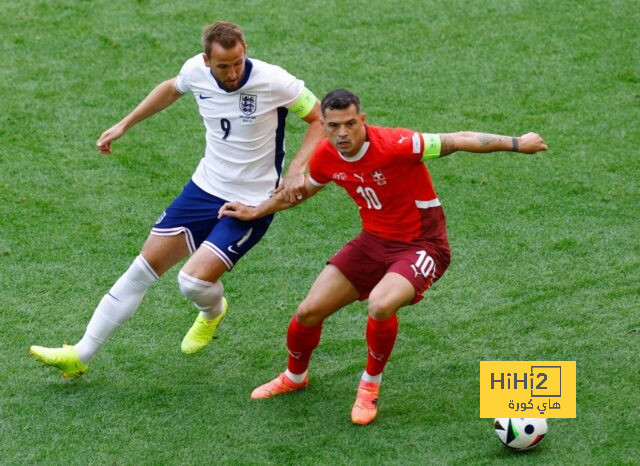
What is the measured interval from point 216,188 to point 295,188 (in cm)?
67

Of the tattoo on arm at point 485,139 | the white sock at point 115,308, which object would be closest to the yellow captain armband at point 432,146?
the tattoo on arm at point 485,139

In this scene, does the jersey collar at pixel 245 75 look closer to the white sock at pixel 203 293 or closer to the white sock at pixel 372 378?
the white sock at pixel 203 293

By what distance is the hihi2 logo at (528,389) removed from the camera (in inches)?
251

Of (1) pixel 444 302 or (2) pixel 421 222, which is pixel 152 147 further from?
(2) pixel 421 222

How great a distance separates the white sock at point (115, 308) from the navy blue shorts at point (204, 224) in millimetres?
265

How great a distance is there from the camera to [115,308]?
714 cm

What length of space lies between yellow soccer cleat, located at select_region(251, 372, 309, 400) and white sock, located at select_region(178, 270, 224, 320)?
0.66 meters

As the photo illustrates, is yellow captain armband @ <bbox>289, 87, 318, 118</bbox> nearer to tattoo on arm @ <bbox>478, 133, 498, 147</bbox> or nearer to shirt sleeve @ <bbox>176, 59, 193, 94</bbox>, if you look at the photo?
shirt sleeve @ <bbox>176, 59, 193, 94</bbox>

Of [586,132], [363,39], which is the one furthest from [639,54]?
[363,39]

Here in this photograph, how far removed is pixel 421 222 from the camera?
266 inches

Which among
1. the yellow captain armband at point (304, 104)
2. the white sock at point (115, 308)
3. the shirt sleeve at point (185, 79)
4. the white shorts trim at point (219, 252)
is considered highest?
the shirt sleeve at point (185, 79)

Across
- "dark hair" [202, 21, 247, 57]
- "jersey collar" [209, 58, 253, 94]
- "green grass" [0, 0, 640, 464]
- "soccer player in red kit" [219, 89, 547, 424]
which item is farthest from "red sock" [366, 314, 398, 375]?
"dark hair" [202, 21, 247, 57]

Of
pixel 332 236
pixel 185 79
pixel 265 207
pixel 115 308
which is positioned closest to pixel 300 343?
pixel 265 207

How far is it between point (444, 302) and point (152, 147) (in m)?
3.64
